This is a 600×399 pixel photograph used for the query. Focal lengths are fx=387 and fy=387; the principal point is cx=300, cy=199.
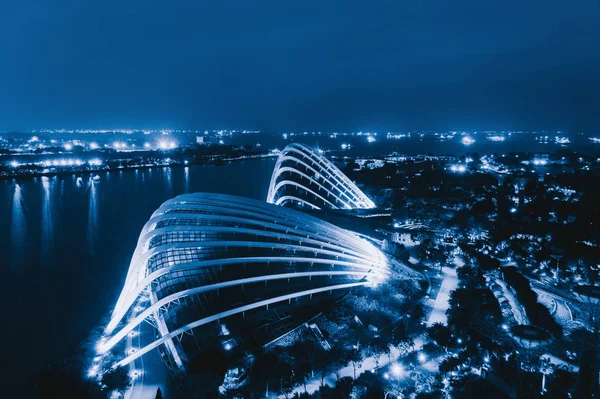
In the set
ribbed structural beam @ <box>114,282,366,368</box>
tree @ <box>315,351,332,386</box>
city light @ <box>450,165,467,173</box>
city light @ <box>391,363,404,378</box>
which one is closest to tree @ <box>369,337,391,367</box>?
city light @ <box>391,363,404,378</box>

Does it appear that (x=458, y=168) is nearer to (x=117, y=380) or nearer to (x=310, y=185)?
(x=310, y=185)

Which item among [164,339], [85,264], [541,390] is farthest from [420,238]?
[85,264]

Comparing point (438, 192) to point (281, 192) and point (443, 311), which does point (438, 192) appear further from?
point (443, 311)

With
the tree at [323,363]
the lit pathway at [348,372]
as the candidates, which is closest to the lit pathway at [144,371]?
the lit pathway at [348,372]

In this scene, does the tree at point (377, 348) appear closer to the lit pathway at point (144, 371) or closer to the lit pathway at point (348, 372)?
the lit pathway at point (348, 372)

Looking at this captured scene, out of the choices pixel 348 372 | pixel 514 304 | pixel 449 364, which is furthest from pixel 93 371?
pixel 514 304

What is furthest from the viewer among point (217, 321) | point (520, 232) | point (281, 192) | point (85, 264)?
point (281, 192)

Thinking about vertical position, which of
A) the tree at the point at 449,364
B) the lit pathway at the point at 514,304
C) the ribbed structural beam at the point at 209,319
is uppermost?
the ribbed structural beam at the point at 209,319
